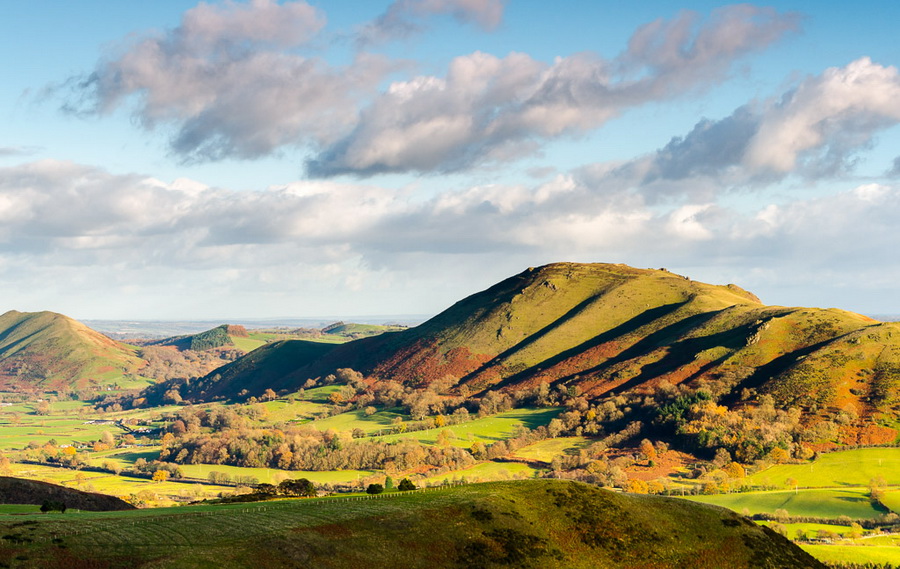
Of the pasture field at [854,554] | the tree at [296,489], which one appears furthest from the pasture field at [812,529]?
the tree at [296,489]

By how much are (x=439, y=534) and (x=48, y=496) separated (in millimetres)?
88200

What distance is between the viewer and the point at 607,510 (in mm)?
108250

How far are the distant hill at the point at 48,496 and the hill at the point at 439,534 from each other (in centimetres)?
4748

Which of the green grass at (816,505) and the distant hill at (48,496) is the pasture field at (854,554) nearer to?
the green grass at (816,505)

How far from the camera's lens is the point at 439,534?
9062 centimetres

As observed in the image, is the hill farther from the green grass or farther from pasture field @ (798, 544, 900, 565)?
the green grass

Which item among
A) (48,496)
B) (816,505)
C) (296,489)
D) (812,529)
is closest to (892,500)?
(816,505)

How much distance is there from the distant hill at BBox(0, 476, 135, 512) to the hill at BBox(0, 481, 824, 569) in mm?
47477

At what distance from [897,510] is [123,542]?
185415 mm

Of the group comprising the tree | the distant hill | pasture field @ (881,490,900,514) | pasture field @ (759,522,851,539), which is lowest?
pasture field @ (759,522,851,539)

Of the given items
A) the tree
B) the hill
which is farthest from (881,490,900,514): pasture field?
the tree

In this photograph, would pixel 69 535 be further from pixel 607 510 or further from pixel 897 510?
pixel 897 510

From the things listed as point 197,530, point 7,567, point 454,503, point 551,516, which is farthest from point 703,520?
point 7,567

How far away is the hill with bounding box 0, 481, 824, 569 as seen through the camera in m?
73.2
